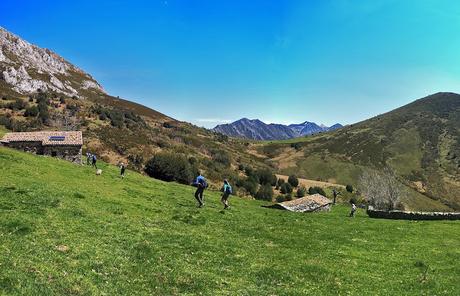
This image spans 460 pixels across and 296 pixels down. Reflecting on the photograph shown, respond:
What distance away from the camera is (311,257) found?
2172 centimetres

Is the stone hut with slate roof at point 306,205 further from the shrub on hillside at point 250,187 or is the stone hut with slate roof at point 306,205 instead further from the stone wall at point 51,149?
the stone wall at point 51,149

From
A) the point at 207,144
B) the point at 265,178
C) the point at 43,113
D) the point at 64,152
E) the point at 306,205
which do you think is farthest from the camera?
the point at 207,144

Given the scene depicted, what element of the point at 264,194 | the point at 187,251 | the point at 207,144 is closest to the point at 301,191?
the point at 264,194

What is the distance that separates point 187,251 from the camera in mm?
20188

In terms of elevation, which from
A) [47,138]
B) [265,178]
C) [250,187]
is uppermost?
[47,138]

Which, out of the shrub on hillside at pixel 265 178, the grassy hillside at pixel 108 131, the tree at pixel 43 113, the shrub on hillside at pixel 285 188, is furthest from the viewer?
the tree at pixel 43 113

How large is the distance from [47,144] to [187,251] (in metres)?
45.0

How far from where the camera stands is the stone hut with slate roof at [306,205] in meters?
48.0

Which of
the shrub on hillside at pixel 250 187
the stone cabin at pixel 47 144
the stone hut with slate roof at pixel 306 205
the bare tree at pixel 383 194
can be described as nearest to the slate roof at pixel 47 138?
the stone cabin at pixel 47 144

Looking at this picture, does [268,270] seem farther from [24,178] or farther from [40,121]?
[40,121]

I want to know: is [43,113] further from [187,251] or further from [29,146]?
[187,251]

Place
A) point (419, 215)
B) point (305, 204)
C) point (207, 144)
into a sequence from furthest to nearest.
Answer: point (207, 144), point (305, 204), point (419, 215)

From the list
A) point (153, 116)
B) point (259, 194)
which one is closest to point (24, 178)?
point (259, 194)

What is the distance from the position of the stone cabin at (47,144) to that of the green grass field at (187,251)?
2493 cm
